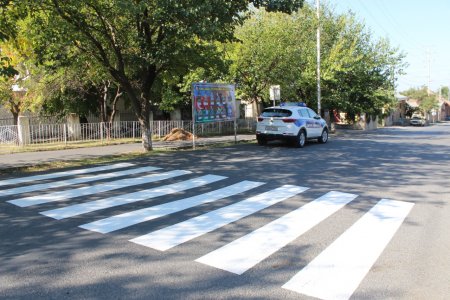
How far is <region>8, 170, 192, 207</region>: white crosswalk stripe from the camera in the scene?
705 cm

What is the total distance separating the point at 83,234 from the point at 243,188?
147 inches

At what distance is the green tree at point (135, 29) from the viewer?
12039 mm

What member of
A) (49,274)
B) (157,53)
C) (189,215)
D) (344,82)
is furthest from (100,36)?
(344,82)

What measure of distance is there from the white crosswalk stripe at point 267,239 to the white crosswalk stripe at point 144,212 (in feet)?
5.17

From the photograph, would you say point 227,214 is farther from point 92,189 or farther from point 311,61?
point 311,61

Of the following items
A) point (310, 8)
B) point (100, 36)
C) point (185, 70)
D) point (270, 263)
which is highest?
point (310, 8)

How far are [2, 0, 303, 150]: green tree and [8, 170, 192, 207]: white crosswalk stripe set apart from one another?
4.86 m

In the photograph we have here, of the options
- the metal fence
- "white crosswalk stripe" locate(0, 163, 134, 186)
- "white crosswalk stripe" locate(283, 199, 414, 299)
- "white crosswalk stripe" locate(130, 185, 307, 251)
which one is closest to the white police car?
"white crosswalk stripe" locate(0, 163, 134, 186)

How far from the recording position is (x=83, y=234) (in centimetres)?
527

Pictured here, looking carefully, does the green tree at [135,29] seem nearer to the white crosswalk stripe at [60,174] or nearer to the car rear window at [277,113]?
the car rear window at [277,113]

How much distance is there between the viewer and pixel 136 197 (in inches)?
287

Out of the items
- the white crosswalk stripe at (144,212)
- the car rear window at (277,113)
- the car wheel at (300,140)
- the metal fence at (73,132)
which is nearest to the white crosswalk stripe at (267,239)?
the white crosswalk stripe at (144,212)

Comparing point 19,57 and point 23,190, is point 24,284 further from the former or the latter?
point 19,57

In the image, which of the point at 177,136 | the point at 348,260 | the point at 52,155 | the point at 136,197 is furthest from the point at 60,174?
the point at 177,136
